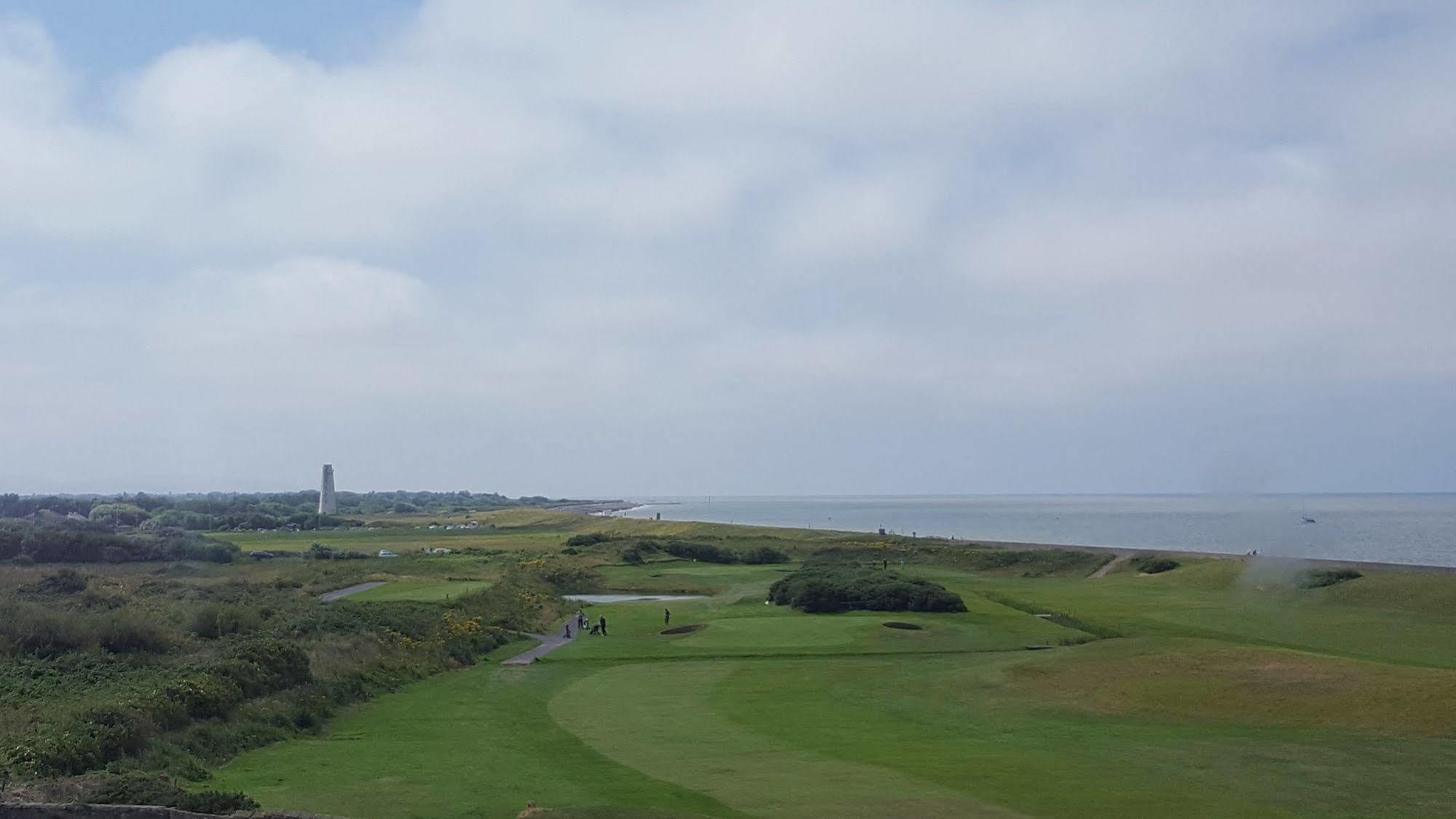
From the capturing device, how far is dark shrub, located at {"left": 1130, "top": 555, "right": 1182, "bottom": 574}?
227 feet

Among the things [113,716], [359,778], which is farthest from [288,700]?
[359,778]

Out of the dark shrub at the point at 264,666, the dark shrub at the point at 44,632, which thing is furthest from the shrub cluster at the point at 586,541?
the dark shrub at the point at 264,666

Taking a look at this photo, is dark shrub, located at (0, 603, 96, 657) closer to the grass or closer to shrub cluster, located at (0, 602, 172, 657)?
shrub cluster, located at (0, 602, 172, 657)

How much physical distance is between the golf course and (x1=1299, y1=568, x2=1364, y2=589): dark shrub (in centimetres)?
825

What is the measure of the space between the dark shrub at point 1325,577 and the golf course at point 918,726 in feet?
27.1

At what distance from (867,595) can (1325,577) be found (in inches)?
1003

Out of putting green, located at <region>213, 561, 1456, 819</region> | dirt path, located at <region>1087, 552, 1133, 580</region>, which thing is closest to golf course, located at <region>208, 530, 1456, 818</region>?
putting green, located at <region>213, 561, 1456, 819</region>

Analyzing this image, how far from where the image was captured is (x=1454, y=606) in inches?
1779

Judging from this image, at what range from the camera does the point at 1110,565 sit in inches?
2990

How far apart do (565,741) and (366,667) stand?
11.0 meters

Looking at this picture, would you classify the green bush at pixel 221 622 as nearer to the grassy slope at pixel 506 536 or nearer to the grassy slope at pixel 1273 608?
the grassy slope at pixel 1273 608

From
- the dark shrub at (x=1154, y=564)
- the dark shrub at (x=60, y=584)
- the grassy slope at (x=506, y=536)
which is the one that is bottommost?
the grassy slope at (x=506, y=536)

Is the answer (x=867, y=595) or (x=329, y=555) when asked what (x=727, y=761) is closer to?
(x=867, y=595)

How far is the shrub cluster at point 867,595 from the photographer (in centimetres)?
4806
